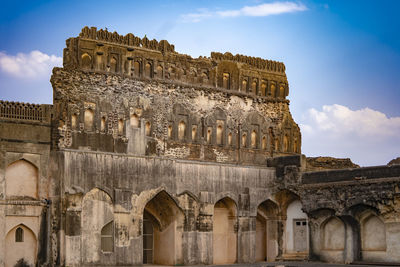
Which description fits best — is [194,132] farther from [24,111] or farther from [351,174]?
[24,111]

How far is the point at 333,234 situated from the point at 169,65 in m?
9.90

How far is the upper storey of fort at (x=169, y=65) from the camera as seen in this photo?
28844 millimetres

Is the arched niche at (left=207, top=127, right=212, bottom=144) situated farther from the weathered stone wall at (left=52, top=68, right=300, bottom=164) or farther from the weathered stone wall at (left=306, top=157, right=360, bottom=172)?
the weathered stone wall at (left=306, top=157, right=360, bottom=172)

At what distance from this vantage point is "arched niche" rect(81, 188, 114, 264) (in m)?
26.2

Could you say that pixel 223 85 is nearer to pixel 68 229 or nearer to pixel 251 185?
pixel 251 185

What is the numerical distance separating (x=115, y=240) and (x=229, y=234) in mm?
6113

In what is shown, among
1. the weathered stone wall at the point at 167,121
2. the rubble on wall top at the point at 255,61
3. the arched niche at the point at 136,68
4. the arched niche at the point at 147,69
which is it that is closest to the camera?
the weathered stone wall at the point at 167,121

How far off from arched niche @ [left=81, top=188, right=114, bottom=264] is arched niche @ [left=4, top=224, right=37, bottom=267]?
1837 mm

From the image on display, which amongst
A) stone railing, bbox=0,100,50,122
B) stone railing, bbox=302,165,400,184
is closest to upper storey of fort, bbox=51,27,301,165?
stone railing, bbox=0,100,50,122

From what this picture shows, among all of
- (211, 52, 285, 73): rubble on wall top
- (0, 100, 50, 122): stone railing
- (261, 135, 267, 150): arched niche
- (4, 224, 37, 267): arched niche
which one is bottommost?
(4, 224, 37, 267): arched niche

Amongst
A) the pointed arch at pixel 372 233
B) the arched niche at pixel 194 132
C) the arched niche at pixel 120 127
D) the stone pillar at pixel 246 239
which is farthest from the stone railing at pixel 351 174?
the arched niche at pixel 120 127

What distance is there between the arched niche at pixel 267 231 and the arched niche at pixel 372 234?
456 centimetres

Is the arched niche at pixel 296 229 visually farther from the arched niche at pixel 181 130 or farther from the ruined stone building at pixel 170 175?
the arched niche at pixel 181 130

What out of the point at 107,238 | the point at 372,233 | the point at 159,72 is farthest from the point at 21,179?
the point at 372,233
